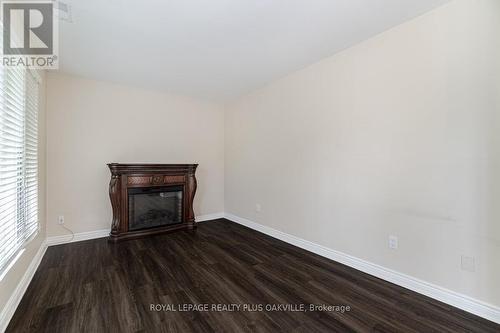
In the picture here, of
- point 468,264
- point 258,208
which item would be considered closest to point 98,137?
point 258,208

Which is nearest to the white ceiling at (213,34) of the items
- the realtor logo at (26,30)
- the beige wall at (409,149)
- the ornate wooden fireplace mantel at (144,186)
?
the realtor logo at (26,30)

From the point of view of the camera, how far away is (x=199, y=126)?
4.28m

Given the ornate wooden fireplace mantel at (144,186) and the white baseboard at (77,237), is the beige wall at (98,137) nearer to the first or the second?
the white baseboard at (77,237)

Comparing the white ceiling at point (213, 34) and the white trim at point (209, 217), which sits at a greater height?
the white ceiling at point (213, 34)

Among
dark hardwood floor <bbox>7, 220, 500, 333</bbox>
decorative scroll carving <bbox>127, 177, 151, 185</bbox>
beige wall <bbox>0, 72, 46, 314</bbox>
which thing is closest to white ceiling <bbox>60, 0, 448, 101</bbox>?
beige wall <bbox>0, 72, 46, 314</bbox>

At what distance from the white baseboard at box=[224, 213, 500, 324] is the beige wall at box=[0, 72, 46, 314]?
277 cm

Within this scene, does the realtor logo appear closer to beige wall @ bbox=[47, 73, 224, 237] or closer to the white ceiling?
the white ceiling

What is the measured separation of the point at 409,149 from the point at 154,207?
342 centimetres

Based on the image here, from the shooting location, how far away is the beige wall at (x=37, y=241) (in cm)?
153

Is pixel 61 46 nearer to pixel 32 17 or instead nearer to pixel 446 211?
pixel 32 17

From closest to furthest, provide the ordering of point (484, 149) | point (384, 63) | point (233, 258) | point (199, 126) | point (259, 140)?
point (484, 149) → point (384, 63) → point (233, 258) → point (259, 140) → point (199, 126)

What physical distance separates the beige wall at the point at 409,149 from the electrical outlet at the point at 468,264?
32 millimetres

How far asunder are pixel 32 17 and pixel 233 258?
2.97 metres

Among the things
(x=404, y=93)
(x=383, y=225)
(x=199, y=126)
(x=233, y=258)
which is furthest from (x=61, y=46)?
(x=383, y=225)
